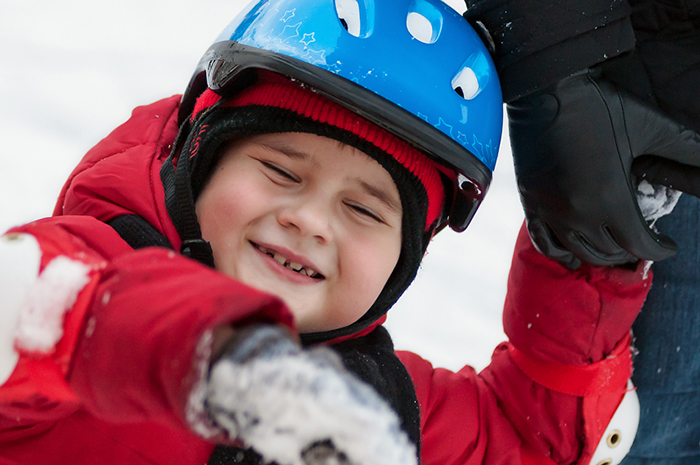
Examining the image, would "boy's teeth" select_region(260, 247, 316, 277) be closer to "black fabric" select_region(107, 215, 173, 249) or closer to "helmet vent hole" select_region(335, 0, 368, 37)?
"black fabric" select_region(107, 215, 173, 249)

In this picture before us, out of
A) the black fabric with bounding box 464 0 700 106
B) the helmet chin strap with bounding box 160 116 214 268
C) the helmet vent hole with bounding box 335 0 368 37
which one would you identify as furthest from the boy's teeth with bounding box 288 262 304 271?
the black fabric with bounding box 464 0 700 106

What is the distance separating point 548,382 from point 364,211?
595 mm

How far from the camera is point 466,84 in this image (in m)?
0.98

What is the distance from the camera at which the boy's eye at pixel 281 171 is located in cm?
88

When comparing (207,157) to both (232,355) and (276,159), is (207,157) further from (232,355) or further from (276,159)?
(232,355)

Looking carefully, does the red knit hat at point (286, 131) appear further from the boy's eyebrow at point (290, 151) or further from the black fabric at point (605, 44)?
the black fabric at point (605, 44)

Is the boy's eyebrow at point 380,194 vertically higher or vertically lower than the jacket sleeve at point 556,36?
lower

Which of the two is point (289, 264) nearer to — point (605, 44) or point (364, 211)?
point (364, 211)

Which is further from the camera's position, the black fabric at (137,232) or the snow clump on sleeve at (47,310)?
the black fabric at (137,232)

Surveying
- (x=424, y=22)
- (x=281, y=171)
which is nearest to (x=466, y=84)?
(x=424, y=22)

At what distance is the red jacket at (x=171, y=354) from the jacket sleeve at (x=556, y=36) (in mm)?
423

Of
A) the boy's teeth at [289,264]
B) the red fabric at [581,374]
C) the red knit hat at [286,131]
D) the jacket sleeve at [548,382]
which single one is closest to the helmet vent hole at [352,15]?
the red knit hat at [286,131]

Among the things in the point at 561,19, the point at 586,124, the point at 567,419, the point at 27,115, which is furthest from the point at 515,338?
the point at 27,115

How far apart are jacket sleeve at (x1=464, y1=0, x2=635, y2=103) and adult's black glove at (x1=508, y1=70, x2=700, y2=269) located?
0.03 m
